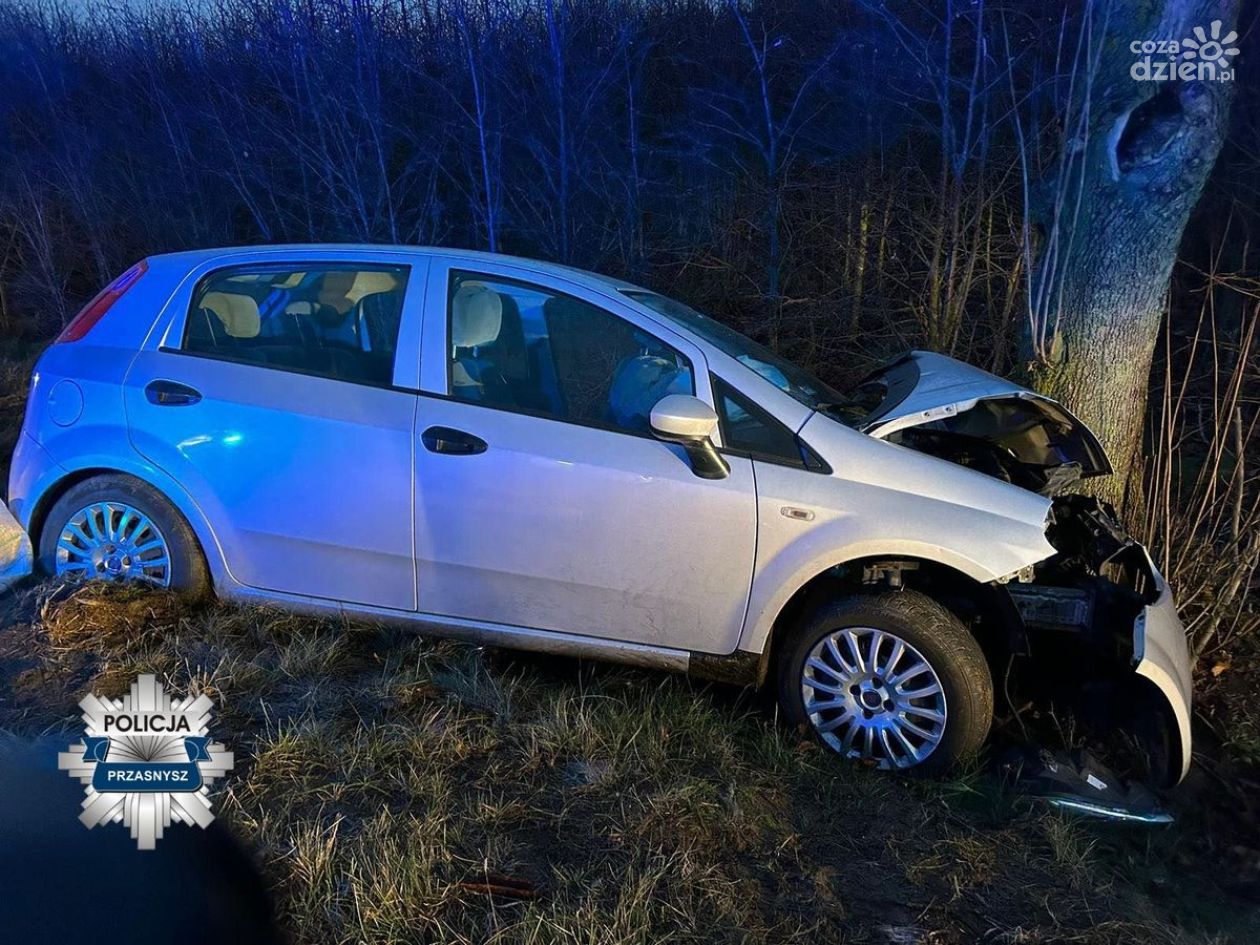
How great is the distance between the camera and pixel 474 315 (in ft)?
11.4

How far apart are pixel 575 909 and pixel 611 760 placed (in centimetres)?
70

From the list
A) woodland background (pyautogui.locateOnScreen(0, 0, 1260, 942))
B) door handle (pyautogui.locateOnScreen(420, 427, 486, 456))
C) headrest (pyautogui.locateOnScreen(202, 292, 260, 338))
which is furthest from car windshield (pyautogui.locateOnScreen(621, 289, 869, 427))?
woodland background (pyautogui.locateOnScreen(0, 0, 1260, 942))

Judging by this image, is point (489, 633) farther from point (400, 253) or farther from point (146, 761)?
point (400, 253)

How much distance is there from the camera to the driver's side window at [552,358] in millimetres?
3289

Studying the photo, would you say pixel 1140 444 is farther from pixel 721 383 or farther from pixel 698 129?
pixel 698 129

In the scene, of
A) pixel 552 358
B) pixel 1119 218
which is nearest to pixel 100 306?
pixel 552 358

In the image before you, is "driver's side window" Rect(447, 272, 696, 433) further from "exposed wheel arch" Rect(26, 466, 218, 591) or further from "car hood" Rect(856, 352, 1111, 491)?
"exposed wheel arch" Rect(26, 466, 218, 591)

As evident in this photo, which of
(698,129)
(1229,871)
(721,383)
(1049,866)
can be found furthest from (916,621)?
(698,129)

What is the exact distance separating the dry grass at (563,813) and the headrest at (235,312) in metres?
1.13

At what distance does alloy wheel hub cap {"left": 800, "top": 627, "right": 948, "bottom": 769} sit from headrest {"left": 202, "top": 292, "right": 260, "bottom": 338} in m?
2.57

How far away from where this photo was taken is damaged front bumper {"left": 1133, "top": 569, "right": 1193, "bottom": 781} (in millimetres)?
2977

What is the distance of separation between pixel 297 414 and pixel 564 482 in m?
1.09

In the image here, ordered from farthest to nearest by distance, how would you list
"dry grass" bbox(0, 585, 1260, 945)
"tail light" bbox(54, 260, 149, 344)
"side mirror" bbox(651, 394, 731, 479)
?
"tail light" bbox(54, 260, 149, 344), "side mirror" bbox(651, 394, 731, 479), "dry grass" bbox(0, 585, 1260, 945)

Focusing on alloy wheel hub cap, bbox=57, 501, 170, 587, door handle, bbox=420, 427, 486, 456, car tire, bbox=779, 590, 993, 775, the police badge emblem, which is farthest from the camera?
alloy wheel hub cap, bbox=57, 501, 170, 587
